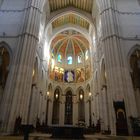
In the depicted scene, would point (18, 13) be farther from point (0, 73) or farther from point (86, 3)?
point (86, 3)

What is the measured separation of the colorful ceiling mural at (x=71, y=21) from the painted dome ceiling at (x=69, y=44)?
287 cm

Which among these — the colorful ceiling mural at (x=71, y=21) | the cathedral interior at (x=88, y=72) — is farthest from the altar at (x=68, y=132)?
the colorful ceiling mural at (x=71, y=21)

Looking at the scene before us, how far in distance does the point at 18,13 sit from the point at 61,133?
15.1 meters

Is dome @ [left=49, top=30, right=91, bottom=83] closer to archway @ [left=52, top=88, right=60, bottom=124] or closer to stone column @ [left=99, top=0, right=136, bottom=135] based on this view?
archway @ [left=52, top=88, right=60, bottom=124]

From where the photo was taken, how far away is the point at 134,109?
1315cm

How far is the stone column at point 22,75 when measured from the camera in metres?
13.0

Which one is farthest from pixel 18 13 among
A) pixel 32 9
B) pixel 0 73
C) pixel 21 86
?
pixel 21 86

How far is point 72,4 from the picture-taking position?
26.7 m

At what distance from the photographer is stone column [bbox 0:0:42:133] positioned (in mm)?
13000

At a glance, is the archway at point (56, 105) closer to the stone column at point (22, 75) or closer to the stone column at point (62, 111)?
the stone column at point (62, 111)

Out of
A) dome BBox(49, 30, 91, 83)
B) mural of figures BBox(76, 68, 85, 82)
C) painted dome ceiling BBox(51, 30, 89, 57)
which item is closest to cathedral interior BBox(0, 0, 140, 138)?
mural of figures BBox(76, 68, 85, 82)

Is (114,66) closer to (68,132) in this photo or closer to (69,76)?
(68,132)

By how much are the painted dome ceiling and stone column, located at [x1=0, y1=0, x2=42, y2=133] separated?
1556 centimetres

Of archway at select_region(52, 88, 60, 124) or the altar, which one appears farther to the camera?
archway at select_region(52, 88, 60, 124)
